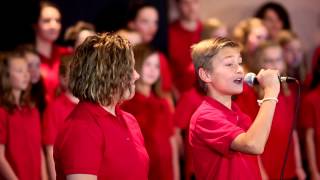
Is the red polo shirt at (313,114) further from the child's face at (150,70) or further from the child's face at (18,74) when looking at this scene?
→ the child's face at (18,74)

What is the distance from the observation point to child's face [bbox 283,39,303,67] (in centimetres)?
489

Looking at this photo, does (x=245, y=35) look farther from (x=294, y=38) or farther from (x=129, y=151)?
(x=129, y=151)

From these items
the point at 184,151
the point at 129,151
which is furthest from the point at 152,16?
the point at 129,151

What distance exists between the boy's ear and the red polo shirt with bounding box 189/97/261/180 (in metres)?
0.09

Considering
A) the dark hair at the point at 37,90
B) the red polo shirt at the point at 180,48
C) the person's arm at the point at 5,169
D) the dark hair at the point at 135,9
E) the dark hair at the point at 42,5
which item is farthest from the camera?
the red polo shirt at the point at 180,48

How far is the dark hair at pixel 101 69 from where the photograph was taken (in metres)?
2.37

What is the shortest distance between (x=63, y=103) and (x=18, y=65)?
0.31m

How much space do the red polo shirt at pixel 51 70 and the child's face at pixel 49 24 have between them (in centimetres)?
9

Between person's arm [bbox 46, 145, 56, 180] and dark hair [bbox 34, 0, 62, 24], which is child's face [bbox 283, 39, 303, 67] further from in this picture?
person's arm [bbox 46, 145, 56, 180]

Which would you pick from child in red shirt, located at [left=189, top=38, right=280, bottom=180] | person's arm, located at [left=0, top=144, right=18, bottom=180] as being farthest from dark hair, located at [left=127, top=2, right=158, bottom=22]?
child in red shirt, located at [left=189, top=38, right=280, bottom=180]

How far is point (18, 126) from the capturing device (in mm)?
3568

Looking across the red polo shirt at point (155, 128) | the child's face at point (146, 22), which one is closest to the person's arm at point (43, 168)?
the red polo shirt at point (155, 128)

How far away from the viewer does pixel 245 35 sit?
4754mm

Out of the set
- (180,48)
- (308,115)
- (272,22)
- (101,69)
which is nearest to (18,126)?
(101,69)
